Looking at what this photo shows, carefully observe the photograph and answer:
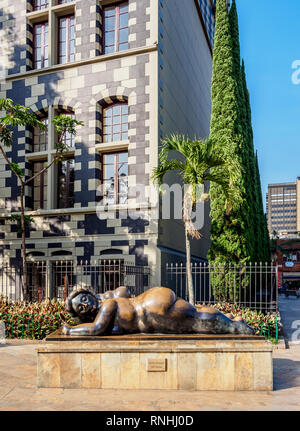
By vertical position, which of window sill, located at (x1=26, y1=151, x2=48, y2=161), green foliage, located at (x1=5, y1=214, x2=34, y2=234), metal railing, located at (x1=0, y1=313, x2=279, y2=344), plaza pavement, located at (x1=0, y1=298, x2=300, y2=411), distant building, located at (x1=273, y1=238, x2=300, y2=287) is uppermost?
window sill, located at (x1=26, y1=151, x2=48, y2=161)

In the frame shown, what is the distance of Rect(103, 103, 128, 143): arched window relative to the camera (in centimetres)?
1602

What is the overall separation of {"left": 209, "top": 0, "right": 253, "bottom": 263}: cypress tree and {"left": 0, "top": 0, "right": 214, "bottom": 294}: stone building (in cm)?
209

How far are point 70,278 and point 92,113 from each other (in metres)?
6.74

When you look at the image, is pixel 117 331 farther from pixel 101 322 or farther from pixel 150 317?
pixel 150 317

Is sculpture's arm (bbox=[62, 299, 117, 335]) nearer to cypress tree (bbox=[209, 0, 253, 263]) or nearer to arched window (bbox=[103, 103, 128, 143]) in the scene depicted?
cypress tree (bbox=[209, 0, 253, 263])

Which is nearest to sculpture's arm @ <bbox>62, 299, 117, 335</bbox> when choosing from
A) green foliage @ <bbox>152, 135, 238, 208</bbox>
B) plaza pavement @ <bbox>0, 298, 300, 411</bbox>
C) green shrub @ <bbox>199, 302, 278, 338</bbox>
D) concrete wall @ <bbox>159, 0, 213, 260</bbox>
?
plaza pavement @ <bbox>0, 298, 300, 411</bbox>

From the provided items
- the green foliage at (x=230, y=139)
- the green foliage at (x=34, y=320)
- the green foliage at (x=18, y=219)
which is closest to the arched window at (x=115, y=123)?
the green foliage at (x=230, y=139)

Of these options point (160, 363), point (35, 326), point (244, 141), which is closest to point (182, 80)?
point (244, 141)

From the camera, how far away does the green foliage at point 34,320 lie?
11.1m

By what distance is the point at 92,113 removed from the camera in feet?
52.3

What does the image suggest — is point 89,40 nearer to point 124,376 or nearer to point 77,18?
point 77,18

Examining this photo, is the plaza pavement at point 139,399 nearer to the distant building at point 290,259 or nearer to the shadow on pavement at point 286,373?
the shadow on pavement at point 286,373

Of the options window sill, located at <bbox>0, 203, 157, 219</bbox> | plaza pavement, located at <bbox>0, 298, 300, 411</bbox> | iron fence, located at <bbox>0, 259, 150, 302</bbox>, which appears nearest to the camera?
plaza pavement, located at <bbox>0, 298, 300, 411</bbox>

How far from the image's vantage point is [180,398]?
5738 millimetres
